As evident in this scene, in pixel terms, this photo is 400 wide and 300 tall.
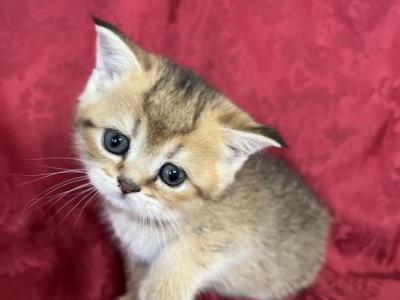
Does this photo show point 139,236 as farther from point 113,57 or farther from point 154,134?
point 113,57

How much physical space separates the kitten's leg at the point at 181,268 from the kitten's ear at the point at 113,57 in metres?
0.41

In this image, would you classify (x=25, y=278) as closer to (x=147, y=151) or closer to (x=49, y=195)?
(x=49, y=195)

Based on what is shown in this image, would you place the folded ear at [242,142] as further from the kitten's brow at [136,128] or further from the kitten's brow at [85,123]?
the kitten's brow at [85,123]


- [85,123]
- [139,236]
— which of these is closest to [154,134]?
[85,123]

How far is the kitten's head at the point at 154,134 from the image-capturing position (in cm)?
134

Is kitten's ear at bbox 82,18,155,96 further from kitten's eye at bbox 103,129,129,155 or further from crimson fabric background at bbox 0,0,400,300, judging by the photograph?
crimson fabric background at bbox 0,0,400,300

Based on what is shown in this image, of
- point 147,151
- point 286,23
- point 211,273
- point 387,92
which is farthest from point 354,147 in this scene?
point 147,151

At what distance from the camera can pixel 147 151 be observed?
134 centimetres

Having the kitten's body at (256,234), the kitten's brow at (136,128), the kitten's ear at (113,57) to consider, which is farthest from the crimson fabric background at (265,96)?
the kitten's brow at (136,128)

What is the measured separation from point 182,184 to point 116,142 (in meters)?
0.17

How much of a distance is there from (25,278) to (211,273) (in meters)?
0.47

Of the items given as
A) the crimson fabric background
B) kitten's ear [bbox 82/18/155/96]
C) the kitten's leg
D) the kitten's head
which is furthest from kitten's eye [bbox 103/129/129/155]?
the crimson fabric background

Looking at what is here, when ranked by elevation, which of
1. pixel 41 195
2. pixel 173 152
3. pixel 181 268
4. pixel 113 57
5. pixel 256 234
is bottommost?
pixel 41 195

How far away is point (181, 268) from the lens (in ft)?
4.87
